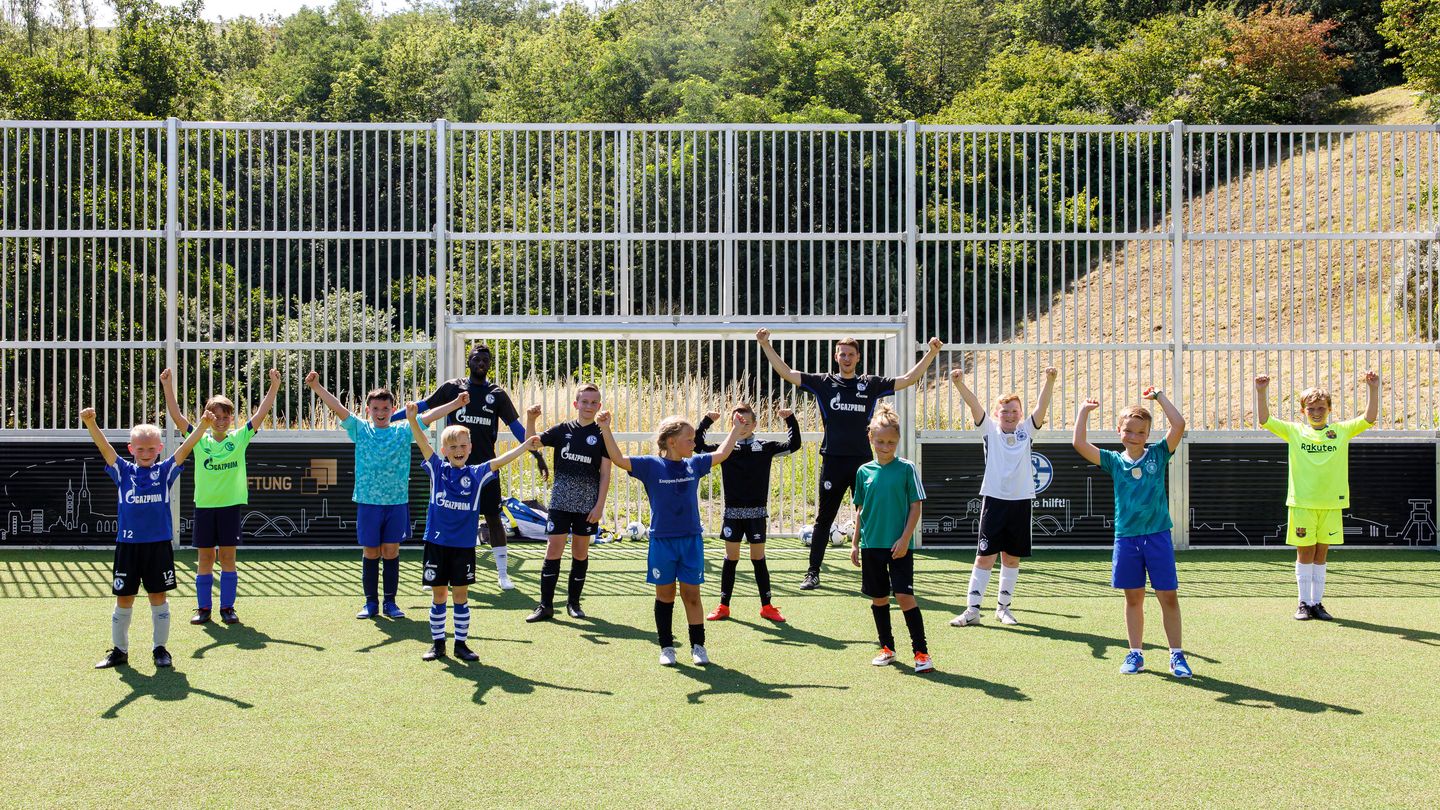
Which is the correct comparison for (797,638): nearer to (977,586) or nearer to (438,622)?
(977,586)

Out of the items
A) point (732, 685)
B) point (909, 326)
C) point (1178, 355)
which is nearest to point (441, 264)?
point (909, 326)

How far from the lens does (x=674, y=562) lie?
7422mm

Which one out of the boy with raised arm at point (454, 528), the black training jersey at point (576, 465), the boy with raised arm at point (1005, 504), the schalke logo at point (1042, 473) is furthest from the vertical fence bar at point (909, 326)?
the boy with raised arm at point (454, 528)

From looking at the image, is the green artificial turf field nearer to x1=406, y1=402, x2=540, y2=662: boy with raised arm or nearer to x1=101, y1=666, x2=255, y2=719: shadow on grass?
x1=101, y1=666, x2=255, y2=719: shadow on grass

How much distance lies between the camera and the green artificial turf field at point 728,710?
16.6 feet

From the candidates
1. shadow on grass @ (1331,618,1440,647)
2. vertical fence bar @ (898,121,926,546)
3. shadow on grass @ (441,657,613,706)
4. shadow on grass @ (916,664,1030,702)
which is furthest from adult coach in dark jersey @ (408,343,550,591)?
shadow on grass @ (1331,618,1440,647)

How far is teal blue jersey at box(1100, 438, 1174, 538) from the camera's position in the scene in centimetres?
723

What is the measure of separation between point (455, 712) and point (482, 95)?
161 ft

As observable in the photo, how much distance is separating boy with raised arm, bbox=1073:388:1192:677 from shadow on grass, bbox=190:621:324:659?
5020 mm

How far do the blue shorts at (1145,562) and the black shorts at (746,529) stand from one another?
9.02 feet

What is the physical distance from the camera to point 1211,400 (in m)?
20.5

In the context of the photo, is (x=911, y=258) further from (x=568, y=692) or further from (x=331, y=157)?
(x=331, y=157)

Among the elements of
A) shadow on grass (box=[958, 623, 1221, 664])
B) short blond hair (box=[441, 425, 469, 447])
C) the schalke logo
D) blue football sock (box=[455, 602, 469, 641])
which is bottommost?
shadow on grass (box=[958, 623, 1221, 664])

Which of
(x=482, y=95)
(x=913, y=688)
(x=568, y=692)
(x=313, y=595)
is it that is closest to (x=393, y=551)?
(x=313, y=595)
